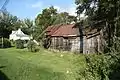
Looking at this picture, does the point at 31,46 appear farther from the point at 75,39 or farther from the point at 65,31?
the point at 75,39

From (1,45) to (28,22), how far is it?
46192 millimetres

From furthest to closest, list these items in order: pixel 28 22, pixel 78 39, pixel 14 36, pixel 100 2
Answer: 1. pixel 28 22
2. pixel 14 36
3. pixel 78 39
4. pixel 100 2

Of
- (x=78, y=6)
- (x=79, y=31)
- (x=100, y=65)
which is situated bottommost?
(x=100, y=65)

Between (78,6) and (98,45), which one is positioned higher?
(78,6)

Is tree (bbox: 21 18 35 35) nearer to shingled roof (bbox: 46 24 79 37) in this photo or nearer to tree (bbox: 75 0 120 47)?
shingled roof (bbox: 46 24 79 37)

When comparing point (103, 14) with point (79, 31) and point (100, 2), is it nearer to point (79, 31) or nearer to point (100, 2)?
point (100, 2)

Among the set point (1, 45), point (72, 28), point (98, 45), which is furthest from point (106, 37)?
point (1, 45)

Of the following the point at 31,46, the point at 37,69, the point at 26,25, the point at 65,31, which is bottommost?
the point at 37,69

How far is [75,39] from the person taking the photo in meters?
39.5

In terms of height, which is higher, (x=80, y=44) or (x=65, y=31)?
(x=65, y=31)

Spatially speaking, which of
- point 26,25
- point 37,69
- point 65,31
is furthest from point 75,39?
point 26,25

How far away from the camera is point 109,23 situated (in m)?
34.5

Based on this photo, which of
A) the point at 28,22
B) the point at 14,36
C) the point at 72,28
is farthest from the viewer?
the point at 28,22

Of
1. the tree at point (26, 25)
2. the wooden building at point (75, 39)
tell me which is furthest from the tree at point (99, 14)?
the tree at point (26, 25)
